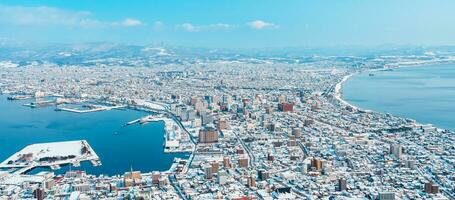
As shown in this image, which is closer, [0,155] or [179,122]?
[0,155]

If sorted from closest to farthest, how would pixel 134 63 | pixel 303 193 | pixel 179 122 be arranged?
pixel 303 193
pixel 179 122
pixel 134 63

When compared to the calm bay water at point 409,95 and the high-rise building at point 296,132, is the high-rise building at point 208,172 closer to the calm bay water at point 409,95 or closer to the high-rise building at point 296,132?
the high-rise building at point 296,132

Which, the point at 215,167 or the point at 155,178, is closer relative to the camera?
the point at 155,178

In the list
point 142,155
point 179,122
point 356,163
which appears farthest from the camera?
point 179,122

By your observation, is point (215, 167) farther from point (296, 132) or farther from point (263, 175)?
point (296, 132)

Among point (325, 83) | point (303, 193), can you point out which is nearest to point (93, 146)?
point (303, 193)

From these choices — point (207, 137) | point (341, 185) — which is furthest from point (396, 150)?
point (207, 137)

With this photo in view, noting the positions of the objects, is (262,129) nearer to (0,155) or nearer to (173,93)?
(0,155)
